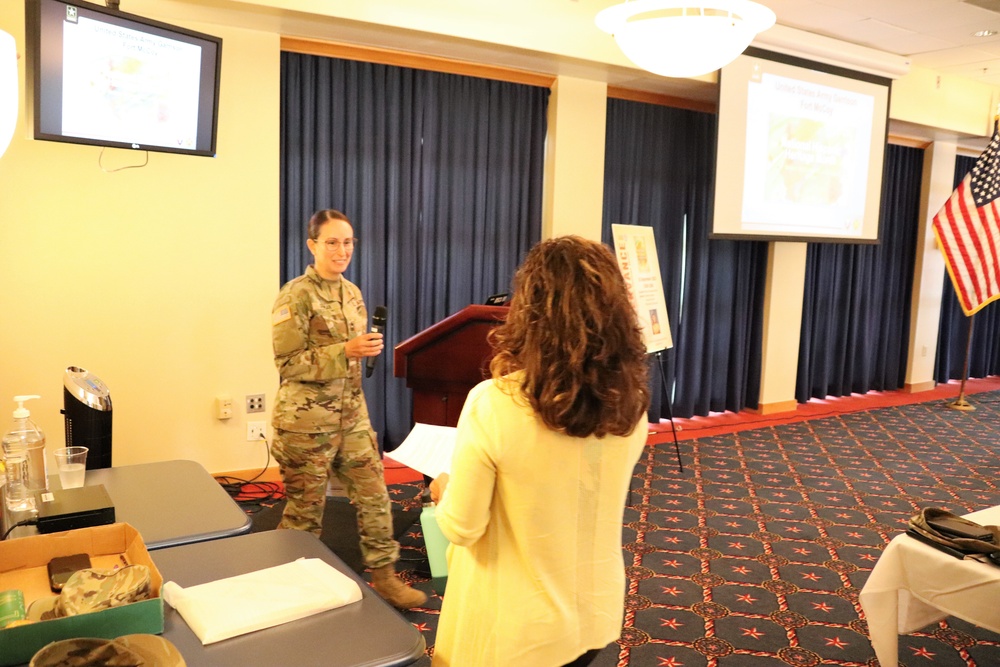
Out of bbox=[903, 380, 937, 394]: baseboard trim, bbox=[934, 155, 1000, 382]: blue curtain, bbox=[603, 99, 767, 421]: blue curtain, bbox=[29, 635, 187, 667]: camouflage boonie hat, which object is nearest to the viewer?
bbox=[29, 635, 187, 667]: camouflage boonie hat

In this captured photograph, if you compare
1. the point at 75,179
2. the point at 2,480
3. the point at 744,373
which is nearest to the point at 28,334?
the point at 75,179

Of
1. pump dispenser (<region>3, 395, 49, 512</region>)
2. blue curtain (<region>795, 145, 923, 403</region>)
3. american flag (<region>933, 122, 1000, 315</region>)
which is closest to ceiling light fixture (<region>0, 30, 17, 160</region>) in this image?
pump dispenser (<region>3, 395, 49, 512</region>)

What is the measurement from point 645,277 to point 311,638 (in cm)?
400

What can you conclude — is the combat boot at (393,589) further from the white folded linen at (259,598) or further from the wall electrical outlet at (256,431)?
the wall electrical outlet at (256,431)

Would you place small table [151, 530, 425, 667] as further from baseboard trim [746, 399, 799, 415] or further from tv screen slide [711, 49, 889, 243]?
baseboard trim [746, 399, 799, 415]

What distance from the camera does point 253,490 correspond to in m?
4.17

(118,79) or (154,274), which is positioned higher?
(118,79)

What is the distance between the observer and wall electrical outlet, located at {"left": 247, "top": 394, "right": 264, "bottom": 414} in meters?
4.25

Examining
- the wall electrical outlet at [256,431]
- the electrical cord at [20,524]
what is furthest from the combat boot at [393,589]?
the wall electrical outlet at [256,431]

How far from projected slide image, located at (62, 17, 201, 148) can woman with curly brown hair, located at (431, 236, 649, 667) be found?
7.43 feet

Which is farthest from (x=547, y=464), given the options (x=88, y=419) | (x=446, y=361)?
(x=446, y=361)

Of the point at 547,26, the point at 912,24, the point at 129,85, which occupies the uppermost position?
the point at 912,24

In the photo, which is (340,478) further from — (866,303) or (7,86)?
(866,303)

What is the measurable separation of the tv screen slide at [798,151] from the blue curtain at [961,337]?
8.49 feet
